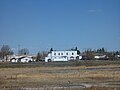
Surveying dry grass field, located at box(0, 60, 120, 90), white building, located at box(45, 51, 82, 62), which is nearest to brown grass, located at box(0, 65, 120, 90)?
dry grass field, located at box(0, 60, 120, 90)

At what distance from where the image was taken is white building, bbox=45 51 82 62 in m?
155

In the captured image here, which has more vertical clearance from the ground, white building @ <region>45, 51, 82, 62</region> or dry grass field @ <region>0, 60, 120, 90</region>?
white building @ <region>45, 51, 82, 62</region>

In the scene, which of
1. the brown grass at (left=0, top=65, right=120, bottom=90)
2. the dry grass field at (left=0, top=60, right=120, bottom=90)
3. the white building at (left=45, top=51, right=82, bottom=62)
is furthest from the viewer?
the white building at (left=45, top=51, right=82, bottom=62)

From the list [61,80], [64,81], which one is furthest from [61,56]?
[64,81]

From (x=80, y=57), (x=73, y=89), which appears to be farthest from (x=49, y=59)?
(x=73, y=89)

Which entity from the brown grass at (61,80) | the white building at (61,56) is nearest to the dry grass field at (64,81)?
the brown grass at (61,80)

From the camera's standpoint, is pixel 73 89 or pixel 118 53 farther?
pixel 118 53

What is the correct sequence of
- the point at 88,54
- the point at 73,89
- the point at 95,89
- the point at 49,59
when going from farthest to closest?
the point at 88,54, the point at 49,59, the point at 73,89, the point at 95,89

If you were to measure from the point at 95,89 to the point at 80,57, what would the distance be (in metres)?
149

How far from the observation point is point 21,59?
526ft

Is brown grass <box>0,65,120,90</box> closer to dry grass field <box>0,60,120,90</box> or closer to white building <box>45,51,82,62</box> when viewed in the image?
dry grass field <box>0,60,120,90</box>

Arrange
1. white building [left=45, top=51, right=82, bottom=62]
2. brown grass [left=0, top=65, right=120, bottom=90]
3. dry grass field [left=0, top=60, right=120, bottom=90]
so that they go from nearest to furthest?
1. dry grass field [left=0, top=60, right=120, bottom=90]
2. brown grass [left=0, top=65, right=120, bottom=90]
3. white building [left=45, top=51, right=82, bottom=62]

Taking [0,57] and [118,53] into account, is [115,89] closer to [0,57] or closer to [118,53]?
[0,57]

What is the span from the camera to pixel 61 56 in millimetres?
159875
